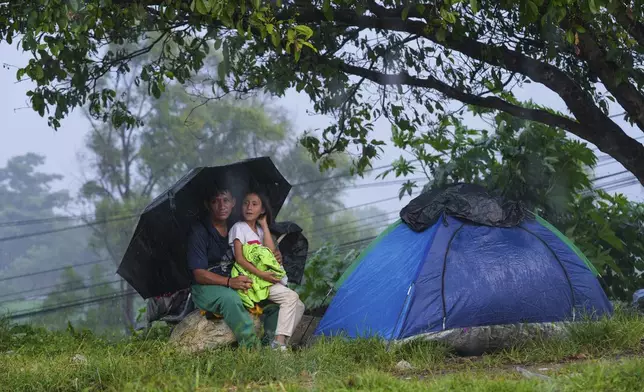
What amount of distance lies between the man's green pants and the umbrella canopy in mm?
642

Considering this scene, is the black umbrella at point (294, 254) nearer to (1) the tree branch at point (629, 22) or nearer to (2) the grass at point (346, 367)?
(2) the grass at point (346, 367)

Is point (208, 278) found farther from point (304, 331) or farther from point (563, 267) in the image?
point (563, 267)

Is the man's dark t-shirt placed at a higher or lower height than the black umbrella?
higher

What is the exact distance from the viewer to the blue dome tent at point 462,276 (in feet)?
24.0

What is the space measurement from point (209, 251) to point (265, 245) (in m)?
0.47

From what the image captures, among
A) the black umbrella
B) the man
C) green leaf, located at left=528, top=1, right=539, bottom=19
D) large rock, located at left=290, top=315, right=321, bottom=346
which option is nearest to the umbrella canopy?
the man

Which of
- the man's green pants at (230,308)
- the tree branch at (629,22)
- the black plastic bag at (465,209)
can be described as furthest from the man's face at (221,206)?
the tree branch at (629,22)

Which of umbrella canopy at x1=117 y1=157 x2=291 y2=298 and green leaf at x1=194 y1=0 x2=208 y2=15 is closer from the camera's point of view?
green leaf at x1=194 y1=0 x2=208 y2=15

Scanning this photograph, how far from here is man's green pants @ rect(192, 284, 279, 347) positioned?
7.04 m

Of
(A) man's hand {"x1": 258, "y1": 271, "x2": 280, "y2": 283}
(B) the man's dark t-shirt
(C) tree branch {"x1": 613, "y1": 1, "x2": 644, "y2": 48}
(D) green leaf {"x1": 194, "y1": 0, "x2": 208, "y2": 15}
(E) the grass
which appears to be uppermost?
(D) green leaf {"x1": 194, "y1": 0, "x2": 208, "y2": 15}

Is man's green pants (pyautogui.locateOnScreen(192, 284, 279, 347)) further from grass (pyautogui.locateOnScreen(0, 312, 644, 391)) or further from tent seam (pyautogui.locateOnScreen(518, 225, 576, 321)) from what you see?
tent seam (pyautogui.locateOnScreen(518, 225, 576, 321))

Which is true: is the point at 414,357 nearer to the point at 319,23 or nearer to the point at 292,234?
the point at 292,234

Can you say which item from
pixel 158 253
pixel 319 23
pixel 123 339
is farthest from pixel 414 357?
pixel 319 23

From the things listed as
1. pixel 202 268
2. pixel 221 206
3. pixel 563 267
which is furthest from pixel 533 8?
pixel 202 268
